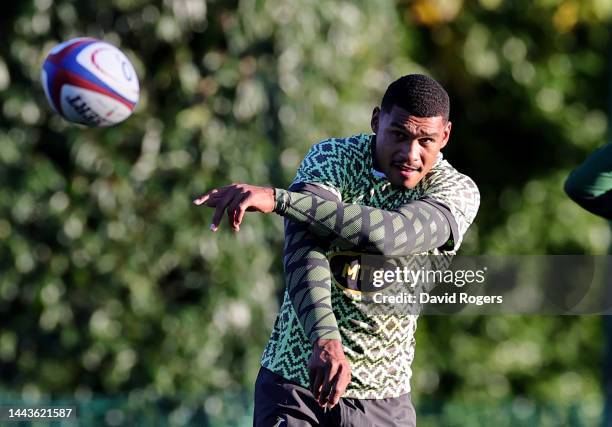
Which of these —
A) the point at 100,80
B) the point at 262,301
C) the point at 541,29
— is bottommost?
the point at 262,301

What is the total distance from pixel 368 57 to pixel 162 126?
166 cm

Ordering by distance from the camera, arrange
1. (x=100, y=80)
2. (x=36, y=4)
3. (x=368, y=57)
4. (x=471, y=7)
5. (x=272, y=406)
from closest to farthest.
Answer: (x=272, y=406)
(x=100, y=80)
(x=36, y=4)
(x=368, y=57)
(x=471, y=7)

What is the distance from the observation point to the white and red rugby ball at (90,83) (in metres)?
6.24

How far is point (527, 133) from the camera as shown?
1075 centimetres

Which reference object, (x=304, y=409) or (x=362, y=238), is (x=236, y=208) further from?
(x=304, y=409)

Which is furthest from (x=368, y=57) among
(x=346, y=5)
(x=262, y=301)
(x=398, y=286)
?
(x=398, y=286)

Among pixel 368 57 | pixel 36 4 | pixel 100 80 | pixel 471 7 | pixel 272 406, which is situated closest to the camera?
pixel 272 406

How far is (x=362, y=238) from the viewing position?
3.75 metres

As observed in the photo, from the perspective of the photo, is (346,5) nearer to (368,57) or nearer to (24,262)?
(368,57)

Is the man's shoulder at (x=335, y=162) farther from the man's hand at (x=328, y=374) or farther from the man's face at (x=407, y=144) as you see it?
the man's hand at (x=328, y=374)

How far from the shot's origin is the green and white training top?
375 cm

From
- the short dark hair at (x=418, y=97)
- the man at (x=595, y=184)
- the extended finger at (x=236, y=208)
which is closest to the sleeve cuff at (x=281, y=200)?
the extended finger at (x=236, y=208)

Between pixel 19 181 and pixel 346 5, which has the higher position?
pixel 346 5

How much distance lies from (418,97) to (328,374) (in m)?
1.00
